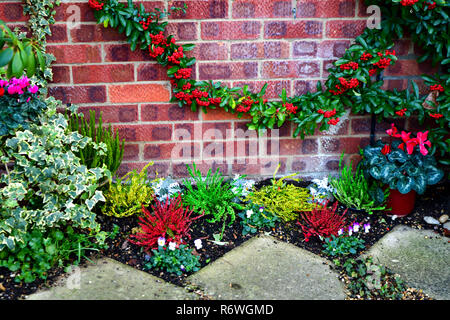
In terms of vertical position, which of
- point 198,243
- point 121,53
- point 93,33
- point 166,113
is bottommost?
point 198,243

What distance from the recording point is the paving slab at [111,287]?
1.91m

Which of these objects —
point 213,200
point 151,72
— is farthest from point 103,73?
point 213,200

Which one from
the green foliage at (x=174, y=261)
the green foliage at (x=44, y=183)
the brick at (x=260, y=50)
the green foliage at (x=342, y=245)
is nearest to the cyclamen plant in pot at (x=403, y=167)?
the green foliage at (x=342, y=245)

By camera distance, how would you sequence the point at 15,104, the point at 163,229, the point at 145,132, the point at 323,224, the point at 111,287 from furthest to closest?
the point at 145,132 < the point at 323,224 < the point at 163,229 < the point at 15,104 < the point at 111,287

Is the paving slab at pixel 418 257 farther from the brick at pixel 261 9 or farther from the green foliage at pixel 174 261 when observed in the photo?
the brick at pixel 261 9

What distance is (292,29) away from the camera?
269 cm

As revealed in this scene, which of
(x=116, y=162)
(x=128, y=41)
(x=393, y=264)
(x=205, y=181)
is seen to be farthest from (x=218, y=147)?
(x=393, y=264)

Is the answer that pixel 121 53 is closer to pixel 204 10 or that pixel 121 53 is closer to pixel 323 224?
pixel 204 10

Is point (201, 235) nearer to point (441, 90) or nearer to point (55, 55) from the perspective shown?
point (55, 55)

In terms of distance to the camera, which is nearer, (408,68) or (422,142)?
(422,142)

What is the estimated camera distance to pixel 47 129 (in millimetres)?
2217

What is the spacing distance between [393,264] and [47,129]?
185 centimetres

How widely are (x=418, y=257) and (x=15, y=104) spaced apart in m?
2.13

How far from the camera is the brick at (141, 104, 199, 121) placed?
2.78 m
